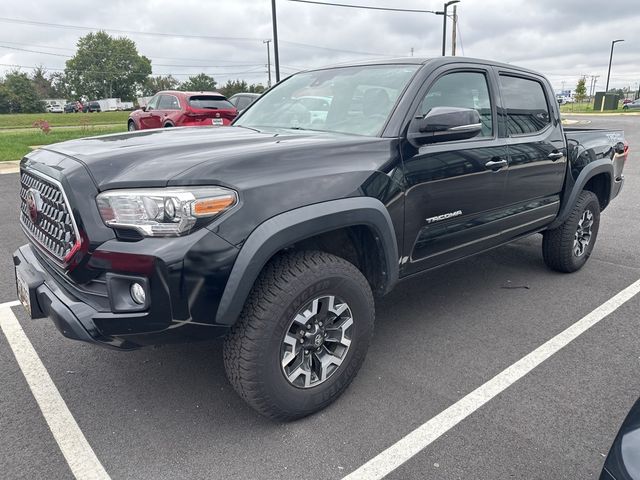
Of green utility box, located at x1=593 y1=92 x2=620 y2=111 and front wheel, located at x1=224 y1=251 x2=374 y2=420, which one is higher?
green utility box, located at x1=593 y1=92 x2=620 y2=111

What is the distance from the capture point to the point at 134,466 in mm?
2291

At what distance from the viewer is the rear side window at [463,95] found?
3.22 m

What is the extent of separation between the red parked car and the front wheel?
1155 cm

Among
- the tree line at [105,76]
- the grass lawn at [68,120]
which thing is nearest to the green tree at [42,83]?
the tree line at [105,76]

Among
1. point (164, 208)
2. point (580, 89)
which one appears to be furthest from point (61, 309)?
point (580, 89)

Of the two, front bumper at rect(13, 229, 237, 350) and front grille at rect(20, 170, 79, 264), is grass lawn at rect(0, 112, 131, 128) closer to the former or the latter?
front grille at rect(20, 170, 79, 264)

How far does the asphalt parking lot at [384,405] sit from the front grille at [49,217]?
2.93 feet

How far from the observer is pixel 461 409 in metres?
2.69

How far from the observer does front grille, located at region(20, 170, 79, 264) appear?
2318 mm

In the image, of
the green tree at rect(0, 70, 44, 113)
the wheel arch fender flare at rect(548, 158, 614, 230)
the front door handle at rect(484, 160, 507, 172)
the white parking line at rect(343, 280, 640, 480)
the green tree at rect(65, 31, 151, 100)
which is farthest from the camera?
the green tree at rect(65, 31, 151, 100)

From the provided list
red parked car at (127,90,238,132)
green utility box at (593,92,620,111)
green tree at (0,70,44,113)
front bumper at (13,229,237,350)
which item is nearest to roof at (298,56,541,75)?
front bumper at (13,229,237,350)

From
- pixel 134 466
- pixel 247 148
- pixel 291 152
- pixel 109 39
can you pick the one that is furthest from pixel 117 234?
pixel 109 39

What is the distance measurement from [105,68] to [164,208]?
108353mm

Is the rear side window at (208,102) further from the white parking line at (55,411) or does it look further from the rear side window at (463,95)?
the rear side window at (463,95)
